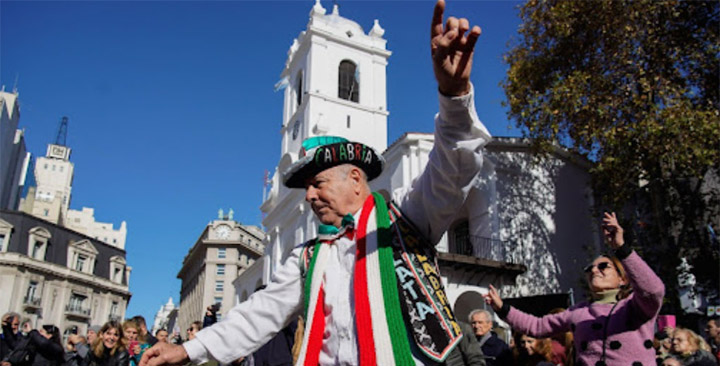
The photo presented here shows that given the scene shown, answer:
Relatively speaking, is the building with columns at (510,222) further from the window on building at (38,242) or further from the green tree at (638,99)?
the window on building at (38,242)

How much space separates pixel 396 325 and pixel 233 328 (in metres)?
0.84

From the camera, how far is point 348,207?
8.75ft

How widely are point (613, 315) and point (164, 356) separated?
2.75 metres

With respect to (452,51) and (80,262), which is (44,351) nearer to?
(452,51)

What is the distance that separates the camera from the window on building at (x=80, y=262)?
49125 millimetres

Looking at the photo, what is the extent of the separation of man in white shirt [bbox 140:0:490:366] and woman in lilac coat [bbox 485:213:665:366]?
1350 mm

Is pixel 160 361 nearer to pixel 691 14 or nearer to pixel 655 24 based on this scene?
pixel 655 24

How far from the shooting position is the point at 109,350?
21.0 ft

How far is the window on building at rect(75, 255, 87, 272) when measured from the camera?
161 feet

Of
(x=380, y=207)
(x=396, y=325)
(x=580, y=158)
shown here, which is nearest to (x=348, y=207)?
(x=380, y=207)

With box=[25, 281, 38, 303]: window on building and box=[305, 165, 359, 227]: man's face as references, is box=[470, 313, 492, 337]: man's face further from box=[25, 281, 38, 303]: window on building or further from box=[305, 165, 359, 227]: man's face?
box=[25, 281, 38, 303]: window on building

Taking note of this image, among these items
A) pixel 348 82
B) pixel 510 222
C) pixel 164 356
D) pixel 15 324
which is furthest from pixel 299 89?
pixel 164 356

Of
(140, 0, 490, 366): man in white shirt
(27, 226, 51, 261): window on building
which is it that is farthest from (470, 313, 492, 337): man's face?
(27, 226, 51, 261): window on building

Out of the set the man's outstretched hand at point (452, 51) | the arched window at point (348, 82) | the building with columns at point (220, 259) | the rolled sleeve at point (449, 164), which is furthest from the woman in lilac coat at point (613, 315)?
the building with columns at point (220, 259)
